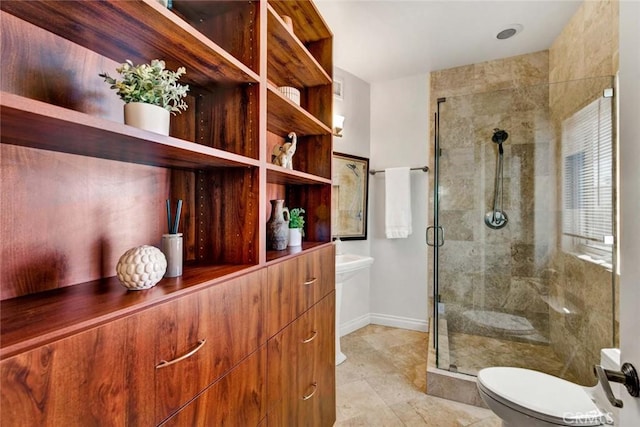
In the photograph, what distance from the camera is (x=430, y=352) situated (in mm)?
2416

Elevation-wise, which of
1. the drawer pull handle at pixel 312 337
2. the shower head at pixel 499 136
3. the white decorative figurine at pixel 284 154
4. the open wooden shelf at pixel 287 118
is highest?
the shower head at pixel 499 136

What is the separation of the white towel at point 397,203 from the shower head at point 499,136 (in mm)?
844

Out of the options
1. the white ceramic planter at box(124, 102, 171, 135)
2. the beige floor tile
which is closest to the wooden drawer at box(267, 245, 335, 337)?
the white ceramic planter at box(124, 102, 171, 135)

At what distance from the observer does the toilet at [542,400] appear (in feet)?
3.97

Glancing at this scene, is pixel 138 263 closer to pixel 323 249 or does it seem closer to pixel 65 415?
pixel 65 415

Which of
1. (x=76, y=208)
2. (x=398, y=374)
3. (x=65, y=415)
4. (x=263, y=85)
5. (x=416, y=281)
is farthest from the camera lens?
(x=416, y=281)

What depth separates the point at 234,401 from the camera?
0.92 metres

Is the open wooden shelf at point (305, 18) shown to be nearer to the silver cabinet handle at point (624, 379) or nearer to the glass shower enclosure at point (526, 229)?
the glass shower enclosure at point (526, 229)

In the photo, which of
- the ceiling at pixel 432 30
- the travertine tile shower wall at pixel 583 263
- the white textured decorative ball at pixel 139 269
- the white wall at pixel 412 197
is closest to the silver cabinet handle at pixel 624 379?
the white textured decorative ball at pixel 139 269

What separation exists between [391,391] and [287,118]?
2019mm

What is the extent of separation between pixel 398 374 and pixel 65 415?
2.33 meters

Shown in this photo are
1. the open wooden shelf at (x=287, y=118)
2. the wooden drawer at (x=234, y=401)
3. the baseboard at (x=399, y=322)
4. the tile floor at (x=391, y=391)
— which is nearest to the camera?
the wooden drawer at (x=234, y=401)

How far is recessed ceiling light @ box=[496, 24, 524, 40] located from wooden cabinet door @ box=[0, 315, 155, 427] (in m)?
3.14

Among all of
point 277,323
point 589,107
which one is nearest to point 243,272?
point 277,323
